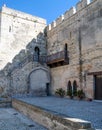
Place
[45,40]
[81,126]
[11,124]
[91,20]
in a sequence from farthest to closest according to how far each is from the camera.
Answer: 1. [45,40]
2. [91,20]
3. [11,124]
4. [81,126]

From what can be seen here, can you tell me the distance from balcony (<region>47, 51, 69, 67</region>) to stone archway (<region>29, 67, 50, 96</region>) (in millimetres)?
1047

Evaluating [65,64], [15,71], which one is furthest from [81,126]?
[15,71]

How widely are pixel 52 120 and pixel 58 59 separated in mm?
10277

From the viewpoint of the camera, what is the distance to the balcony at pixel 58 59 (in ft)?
54.2

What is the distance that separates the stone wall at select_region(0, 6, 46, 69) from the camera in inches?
712

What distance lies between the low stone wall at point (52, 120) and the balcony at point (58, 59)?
253 inches

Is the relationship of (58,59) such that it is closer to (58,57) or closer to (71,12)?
(58,57)

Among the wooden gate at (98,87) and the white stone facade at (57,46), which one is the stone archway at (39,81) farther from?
the wooden gate at (98,87)

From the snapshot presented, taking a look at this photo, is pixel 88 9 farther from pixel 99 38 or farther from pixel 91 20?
pixel 99 38

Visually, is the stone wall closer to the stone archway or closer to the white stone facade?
the white stone facade

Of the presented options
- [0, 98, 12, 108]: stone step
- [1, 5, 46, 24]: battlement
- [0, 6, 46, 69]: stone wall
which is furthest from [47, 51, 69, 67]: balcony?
[0, 98, 12, 108]: stone step

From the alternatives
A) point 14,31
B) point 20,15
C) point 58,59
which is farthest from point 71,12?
point 14,31

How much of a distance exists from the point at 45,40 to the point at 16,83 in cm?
594

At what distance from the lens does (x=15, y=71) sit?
57.5 ft
